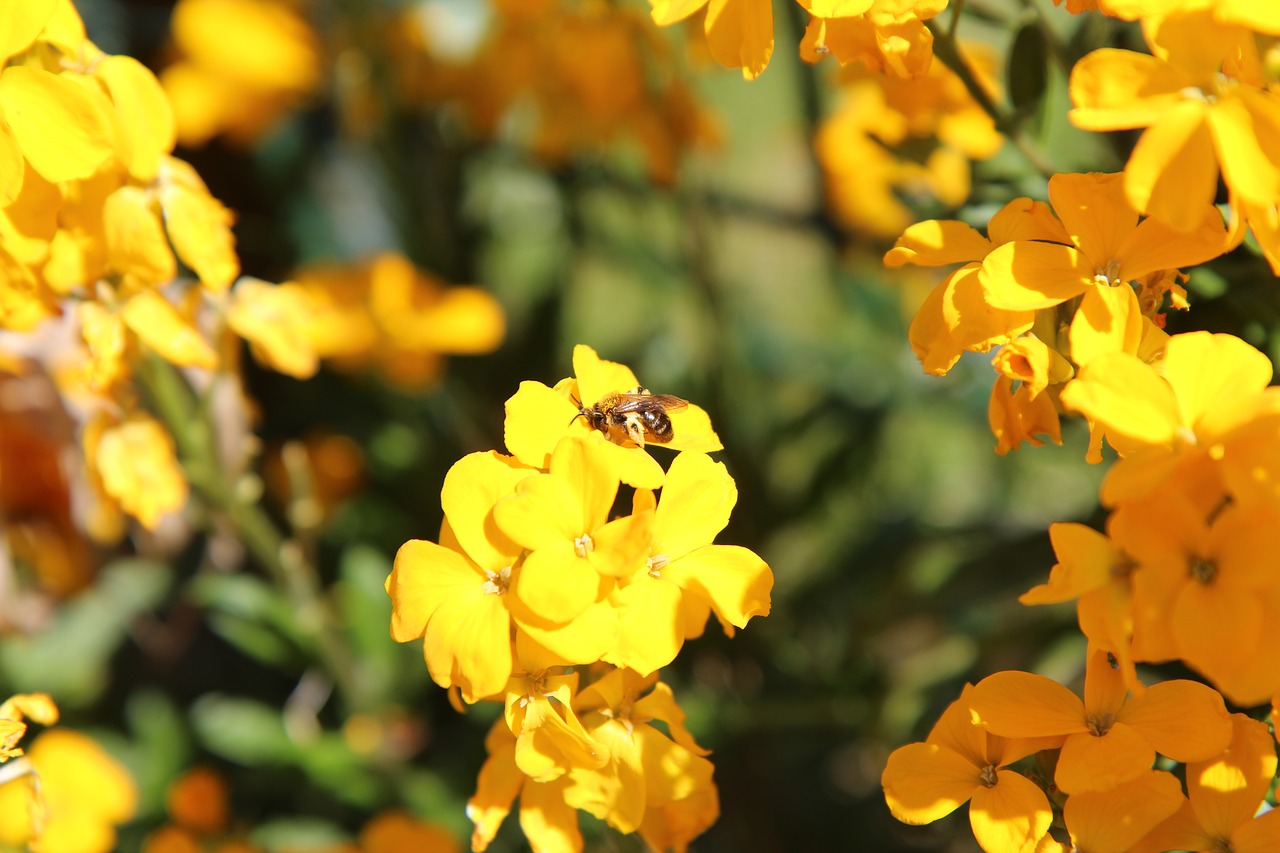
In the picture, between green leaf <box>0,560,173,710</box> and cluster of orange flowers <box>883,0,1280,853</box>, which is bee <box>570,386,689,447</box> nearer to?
cluster of orange flowers <box>883,0,1280,853</box>

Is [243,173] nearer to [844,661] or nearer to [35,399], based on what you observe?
[35,399]

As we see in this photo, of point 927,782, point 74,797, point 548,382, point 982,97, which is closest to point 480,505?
point 927,782

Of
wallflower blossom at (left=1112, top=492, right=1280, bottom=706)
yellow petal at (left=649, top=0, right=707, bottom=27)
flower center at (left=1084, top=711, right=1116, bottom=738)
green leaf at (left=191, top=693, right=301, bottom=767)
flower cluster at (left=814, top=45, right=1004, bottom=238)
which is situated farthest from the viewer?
green leaf at (left=191, top=693, right=301, bottom=767)

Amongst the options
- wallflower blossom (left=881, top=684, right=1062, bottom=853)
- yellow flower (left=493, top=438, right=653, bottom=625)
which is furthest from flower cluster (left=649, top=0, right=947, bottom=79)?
wallflower blossom (left=881, top=684, right=1062, bottom=853)

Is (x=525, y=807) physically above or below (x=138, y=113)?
below

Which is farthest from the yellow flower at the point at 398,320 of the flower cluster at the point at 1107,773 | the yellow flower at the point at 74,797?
the flower cluster at the point at 1107,773

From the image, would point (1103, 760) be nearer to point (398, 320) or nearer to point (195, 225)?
point (195, 225)

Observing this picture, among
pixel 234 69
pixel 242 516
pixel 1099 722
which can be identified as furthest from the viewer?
pixel 234 69
